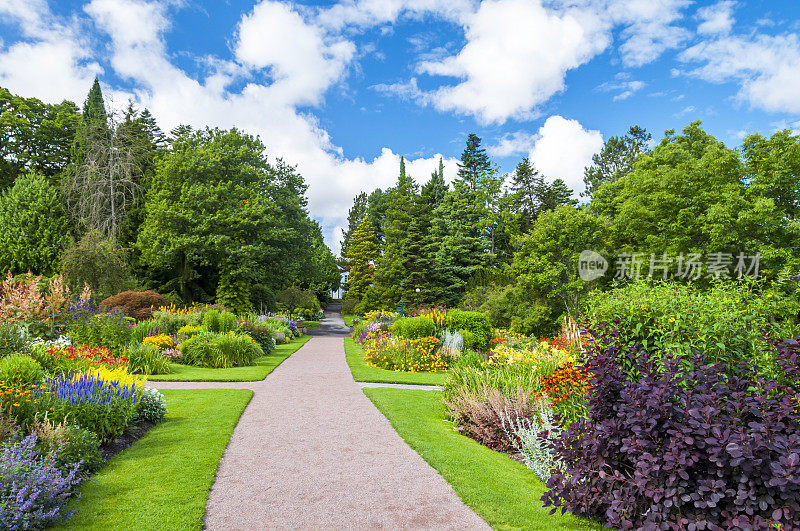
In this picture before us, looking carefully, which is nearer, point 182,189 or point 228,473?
point 228,473

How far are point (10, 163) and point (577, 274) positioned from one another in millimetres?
37467

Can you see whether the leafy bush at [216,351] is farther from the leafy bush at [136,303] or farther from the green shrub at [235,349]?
the leafy bush at [136,303]

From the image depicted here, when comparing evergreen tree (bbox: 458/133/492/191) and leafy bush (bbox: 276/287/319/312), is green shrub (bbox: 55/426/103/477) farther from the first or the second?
evergreen tree (bbox: 458/133/492/191)

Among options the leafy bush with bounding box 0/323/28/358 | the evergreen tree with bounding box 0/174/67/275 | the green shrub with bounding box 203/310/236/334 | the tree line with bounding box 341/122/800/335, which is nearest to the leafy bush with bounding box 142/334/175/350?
the green shrub with bounding box 203/310/236/334

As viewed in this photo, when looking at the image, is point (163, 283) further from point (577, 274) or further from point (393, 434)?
point (393, 434)

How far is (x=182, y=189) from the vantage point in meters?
25.9

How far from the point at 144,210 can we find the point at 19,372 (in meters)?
28.2

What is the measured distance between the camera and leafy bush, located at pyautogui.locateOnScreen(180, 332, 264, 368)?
12.1 m

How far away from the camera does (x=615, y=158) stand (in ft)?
121

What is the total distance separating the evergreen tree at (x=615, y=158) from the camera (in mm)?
35594

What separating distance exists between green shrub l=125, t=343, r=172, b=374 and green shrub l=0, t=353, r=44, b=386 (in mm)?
5479

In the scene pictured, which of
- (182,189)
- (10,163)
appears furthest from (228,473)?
(10,163)

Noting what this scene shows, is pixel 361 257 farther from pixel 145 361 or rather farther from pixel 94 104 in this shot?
pixel 145 361

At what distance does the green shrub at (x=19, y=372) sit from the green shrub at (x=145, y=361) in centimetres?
548
